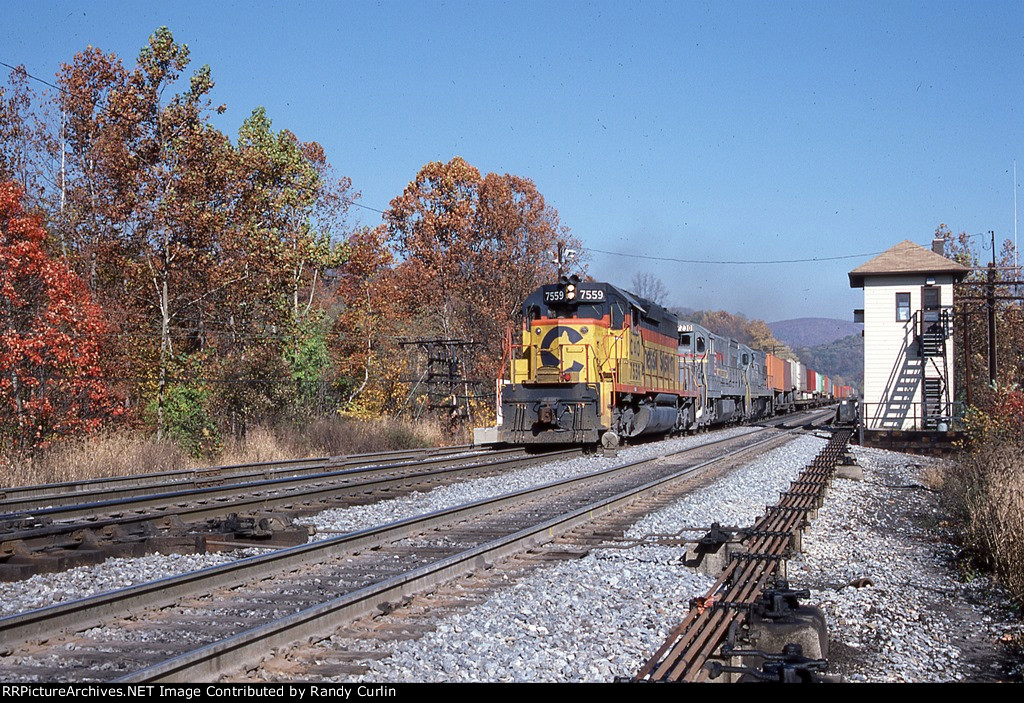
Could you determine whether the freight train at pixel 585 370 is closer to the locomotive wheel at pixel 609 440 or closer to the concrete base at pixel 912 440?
the locomotive wheel at pixel 609 440

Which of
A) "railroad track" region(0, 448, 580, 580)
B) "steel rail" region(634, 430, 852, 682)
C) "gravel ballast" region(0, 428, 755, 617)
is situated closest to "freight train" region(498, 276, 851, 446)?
"gravel ballast" region(0, 428, 755, 617)

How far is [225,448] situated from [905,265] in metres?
22.3

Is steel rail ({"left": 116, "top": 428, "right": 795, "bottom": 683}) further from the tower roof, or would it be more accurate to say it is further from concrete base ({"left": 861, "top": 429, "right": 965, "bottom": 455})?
the tower roof

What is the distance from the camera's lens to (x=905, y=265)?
30375 millimetres

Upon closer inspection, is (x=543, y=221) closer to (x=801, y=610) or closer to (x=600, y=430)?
(x=600, y=430)

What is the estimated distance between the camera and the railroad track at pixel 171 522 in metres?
7.30

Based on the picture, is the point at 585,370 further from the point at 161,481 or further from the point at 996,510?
the point at 996,510

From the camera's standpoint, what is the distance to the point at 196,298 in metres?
22.0

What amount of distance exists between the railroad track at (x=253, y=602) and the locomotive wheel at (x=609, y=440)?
910cm

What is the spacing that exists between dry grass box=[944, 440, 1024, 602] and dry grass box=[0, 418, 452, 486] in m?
11.7

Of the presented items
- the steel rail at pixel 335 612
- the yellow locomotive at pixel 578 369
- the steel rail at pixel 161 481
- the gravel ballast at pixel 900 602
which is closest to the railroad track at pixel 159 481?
the steel rail at pixel 161 481

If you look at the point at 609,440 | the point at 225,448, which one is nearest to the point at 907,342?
the point at 609,440

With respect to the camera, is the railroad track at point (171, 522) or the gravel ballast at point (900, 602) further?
the railroad track at point (171, 522)
